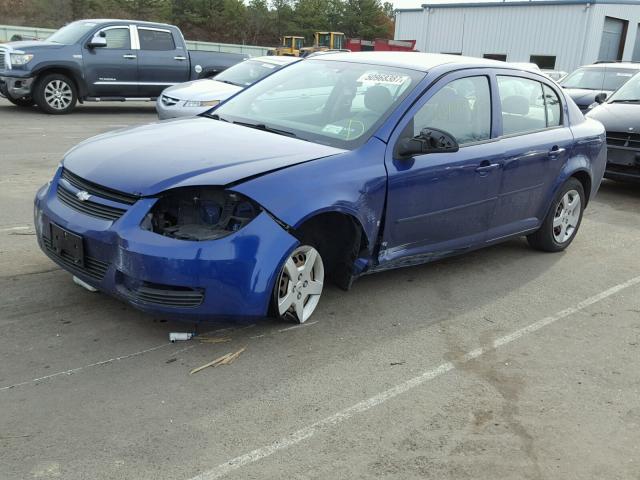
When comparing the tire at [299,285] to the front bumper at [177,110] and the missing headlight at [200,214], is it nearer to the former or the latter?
the missing headlight at [200,214]

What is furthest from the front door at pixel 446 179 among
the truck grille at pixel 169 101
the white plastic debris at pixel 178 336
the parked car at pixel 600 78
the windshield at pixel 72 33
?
the windshield at pixel 72 33

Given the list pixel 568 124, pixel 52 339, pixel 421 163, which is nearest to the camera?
pixel 52 339

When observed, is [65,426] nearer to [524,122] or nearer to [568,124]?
[524,122]

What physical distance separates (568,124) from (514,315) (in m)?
2.28

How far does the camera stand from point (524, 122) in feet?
18.2

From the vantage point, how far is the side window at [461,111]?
4.66m

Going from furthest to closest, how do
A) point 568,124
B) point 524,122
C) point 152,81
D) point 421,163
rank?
point 152,81
point 568,124
point 524,122
point 421,163

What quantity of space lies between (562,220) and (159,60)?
10691 millimetres

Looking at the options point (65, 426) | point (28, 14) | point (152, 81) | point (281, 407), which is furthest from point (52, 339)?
point (28, 14)

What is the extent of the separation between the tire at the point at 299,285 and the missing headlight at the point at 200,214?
1.22ft

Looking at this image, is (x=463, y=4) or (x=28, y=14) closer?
(x=463, y=4)

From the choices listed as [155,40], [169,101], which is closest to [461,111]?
[169,101]

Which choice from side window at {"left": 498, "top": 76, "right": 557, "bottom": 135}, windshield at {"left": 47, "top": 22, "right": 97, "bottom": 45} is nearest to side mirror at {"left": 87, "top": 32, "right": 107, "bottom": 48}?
windshield at {"left": 47, "top": 22, "right": 97, "bottom": 45}

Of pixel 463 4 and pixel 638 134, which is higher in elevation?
pixel 463 4
